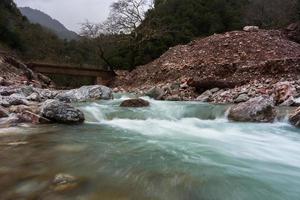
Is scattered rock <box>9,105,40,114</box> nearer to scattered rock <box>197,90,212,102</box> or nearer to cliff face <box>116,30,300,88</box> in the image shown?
scattered rock <box>197,90,212,102</box>

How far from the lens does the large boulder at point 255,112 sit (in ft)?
35.1

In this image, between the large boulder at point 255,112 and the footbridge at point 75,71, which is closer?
the large boulder at point 255,112

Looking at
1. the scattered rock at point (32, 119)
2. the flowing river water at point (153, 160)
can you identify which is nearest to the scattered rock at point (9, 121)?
the scattered rock at point (32, 119)

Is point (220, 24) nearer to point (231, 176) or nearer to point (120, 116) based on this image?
point (120, 116)

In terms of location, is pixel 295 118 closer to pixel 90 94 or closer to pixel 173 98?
→ pixel 173 98

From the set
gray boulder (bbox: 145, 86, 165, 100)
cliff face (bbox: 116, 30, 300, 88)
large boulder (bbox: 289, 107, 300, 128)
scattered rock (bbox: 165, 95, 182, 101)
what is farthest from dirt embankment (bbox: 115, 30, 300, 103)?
large boulder (bbox: 289, 107, 300, 128)

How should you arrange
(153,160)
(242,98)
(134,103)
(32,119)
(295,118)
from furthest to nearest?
1. (242,98)
2. (134,103)
3. (295,118)
4. (32,119)
5. (153,160)

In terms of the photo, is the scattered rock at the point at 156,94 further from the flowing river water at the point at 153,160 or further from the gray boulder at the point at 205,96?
the flowing river water at the point at 153,160

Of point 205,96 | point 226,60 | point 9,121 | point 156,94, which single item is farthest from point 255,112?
point 226,60

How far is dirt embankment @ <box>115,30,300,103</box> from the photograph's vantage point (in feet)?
54.0

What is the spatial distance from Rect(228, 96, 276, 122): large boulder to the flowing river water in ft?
1.28

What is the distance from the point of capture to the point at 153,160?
6266mm

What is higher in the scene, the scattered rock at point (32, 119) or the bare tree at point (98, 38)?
the bare tree at point (98, 38)

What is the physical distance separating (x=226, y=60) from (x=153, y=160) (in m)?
15.5
